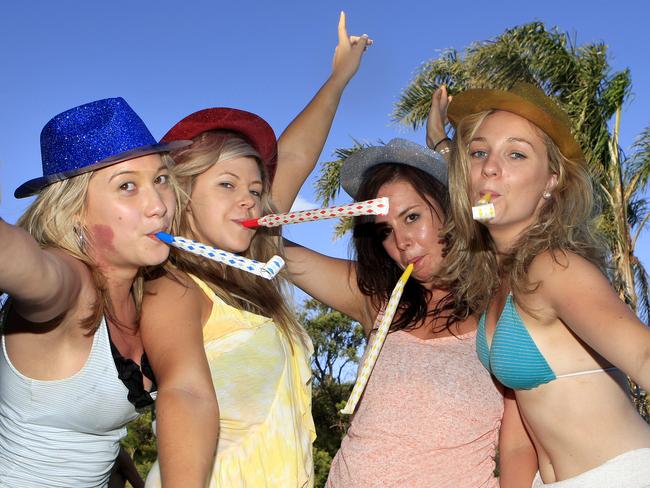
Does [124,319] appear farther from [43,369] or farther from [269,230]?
[269,230]

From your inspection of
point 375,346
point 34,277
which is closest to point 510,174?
point 375,346

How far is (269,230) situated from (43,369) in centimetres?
139

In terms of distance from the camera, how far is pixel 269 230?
3.79m

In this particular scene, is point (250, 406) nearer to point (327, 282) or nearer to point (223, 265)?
point (223, 265)

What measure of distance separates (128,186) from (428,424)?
1.67 metres

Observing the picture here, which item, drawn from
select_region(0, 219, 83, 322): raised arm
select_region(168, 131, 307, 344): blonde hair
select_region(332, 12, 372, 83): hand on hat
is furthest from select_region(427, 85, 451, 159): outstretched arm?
select_region(0, 219, 83, 322): raised arm

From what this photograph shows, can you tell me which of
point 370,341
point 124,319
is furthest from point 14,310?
point 370,341

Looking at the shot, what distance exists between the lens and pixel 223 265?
3443 mm

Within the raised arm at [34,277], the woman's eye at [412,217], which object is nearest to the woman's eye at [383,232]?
the woman's eye at [412,217]

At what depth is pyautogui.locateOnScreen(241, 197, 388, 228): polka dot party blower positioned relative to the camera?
3.29m

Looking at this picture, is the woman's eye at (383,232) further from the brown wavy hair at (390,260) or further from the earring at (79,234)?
the earring at (79,234)

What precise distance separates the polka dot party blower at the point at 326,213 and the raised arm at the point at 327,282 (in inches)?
31.9

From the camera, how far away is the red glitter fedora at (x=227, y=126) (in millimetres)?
3465

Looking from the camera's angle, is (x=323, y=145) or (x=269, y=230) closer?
(x=269, y=230)
